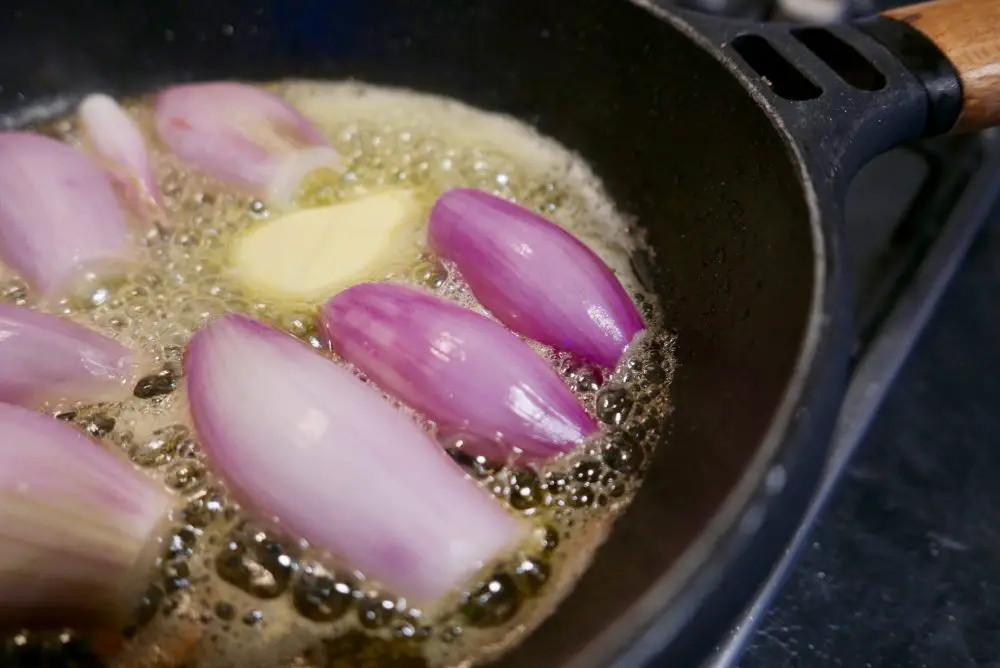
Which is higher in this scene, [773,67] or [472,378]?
[773,67]

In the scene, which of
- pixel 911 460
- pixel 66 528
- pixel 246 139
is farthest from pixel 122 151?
pixel 911 460

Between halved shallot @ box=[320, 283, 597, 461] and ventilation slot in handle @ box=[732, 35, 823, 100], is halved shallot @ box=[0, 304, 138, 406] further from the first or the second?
ventilation slot in handle @ box=[732, 35, 823, 100]

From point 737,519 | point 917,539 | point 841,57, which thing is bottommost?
point 917,539

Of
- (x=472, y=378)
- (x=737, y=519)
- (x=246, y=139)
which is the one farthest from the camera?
(x=246, y=139)

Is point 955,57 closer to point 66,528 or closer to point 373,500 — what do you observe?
point 373,500

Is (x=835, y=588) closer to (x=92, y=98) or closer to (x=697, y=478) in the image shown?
(x=697, y=478)

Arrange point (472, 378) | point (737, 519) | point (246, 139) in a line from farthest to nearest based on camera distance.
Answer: point (246, 139) → point (472, 378) → point (737, 519)

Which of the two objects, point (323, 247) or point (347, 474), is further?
point (323, 247)
